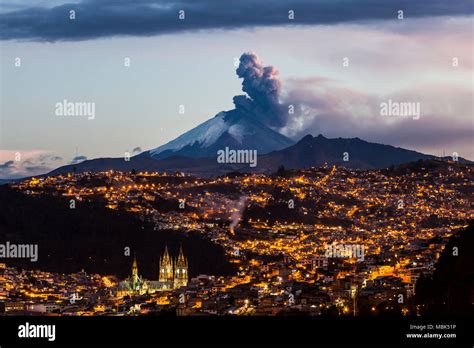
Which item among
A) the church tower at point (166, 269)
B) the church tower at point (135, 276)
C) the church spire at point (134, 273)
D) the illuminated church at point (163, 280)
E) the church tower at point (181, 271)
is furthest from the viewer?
the church tower at point (166, 269)

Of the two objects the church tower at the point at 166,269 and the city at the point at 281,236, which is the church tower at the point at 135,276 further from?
the church tower at the point at 166,269

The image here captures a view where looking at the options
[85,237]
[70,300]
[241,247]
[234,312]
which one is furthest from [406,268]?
[85,237]

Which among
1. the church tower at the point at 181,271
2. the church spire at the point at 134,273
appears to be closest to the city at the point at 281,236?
the church spire at the point at 134,273

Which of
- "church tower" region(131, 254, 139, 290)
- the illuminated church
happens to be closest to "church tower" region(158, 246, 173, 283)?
the illuminated church

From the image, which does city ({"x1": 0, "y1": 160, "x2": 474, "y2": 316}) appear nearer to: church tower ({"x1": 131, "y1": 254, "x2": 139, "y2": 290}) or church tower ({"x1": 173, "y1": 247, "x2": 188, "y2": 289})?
church tower ({"x1": 131, "y1": 254, "x2": 139, "y2": 290})

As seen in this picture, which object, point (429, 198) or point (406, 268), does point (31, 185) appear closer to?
point (429, 198)

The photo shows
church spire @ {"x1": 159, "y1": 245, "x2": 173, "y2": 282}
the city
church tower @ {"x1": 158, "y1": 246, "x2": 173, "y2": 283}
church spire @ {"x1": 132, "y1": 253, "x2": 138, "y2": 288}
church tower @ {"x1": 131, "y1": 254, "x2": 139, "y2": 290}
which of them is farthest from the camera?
church spire @ {"x1": 159, "y1": 245, "x2": 173, "y2": 282}

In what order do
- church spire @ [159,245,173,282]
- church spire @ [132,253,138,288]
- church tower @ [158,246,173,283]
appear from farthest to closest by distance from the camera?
church spire @ [159,245,173,282]
church tower @ [158,246,173,283]
church spire @ [132,253,138,288]

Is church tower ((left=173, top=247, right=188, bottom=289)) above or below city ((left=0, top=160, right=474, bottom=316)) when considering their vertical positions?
below
